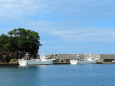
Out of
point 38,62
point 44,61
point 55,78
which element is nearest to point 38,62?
point 38,62

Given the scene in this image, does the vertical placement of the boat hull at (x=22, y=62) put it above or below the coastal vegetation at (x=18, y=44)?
below

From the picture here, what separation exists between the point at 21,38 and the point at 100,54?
55987mm

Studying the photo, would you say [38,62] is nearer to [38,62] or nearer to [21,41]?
[38,62]

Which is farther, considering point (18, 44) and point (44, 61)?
point (44, 61)

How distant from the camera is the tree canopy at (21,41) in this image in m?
125

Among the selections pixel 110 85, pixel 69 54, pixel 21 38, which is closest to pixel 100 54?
pixel 69 54

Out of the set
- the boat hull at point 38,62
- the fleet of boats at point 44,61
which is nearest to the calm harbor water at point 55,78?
the fleet of boats at point 44,61

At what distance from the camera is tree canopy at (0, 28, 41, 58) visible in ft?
409

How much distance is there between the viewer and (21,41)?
406ft

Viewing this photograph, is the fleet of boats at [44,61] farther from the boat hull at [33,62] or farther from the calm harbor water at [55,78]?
the calm harbor water at [55,78]

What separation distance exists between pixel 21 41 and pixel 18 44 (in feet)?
6.03

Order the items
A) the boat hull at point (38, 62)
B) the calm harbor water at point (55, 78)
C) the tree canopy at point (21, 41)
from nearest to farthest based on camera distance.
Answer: the calm harbor water at point (55, 78) → the tree canopy at point (21, 41) → the boat hull at point (38, 62)

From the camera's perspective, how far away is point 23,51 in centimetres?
13012

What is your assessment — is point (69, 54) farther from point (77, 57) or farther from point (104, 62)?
point (104, 62)
